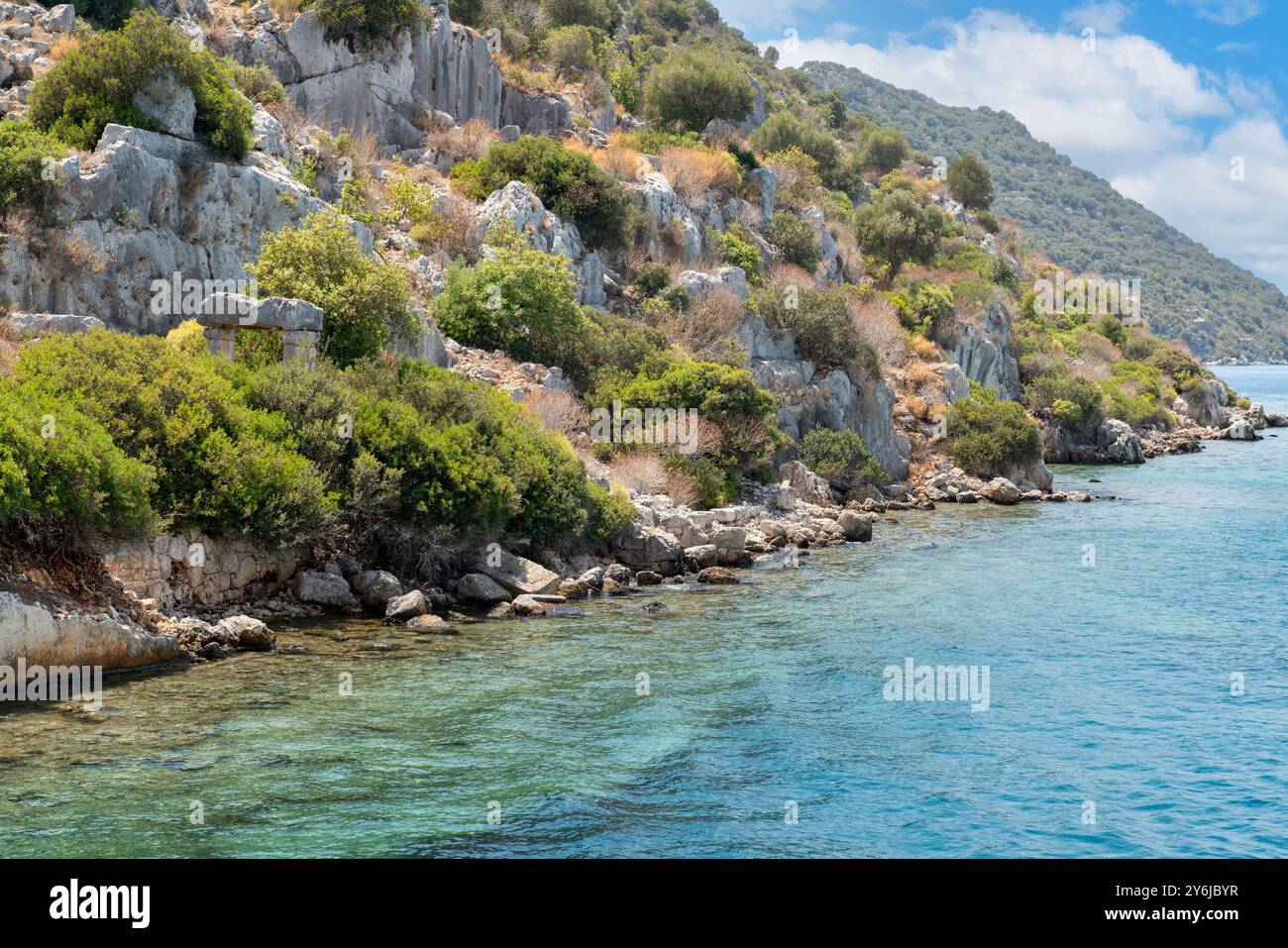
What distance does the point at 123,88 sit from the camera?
105 feet

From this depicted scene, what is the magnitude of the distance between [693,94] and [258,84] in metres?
29.5

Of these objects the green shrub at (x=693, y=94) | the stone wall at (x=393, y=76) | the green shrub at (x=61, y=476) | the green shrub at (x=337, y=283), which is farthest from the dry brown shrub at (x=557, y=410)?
the green shrub at (x=693, y=94)

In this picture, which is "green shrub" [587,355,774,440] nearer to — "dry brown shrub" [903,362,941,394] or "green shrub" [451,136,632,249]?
"green shrub" [451,136,632,249]

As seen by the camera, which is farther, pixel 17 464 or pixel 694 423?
pixel 694 423

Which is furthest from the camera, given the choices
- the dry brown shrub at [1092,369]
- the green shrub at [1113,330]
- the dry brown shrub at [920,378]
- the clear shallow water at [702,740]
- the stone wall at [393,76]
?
the green shrub at [1113,330]

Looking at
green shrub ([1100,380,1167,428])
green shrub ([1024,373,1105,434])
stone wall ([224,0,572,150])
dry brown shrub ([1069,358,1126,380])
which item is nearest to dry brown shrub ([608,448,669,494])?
stone wall ([224,0,572,150])

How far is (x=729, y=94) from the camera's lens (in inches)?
2552

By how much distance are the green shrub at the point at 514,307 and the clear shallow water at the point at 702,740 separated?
13.9 m

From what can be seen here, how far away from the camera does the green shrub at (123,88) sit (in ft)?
104

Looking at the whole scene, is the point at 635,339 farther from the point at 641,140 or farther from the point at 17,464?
the point at 17,464

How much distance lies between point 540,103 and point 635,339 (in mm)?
21924

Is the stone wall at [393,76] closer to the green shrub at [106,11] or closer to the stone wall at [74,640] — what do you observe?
the green shrub at [106,11]

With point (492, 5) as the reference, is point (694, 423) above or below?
below
